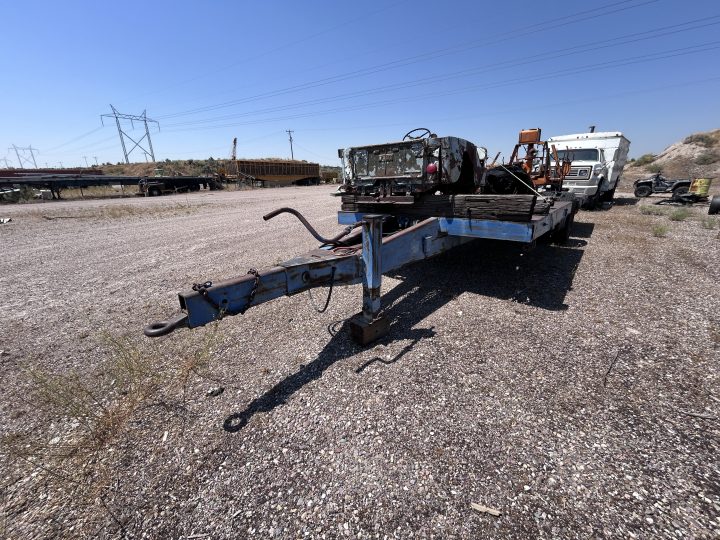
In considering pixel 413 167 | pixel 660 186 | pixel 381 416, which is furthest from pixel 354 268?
pixel 660 186

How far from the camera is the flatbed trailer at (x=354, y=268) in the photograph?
6.56ft

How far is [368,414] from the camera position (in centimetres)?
229

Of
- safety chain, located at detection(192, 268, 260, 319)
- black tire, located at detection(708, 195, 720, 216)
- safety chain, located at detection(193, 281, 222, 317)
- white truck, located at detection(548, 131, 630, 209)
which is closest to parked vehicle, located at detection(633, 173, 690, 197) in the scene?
white truck, located at detection(548, 131, 630, 209)

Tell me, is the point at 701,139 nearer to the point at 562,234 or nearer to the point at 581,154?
the point at 581,154

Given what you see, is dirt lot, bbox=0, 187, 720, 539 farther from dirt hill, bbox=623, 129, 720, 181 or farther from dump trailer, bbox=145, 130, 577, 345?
dirt hill, bbox=623, 129, 720, 181

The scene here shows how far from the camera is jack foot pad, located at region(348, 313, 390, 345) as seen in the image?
3076mm

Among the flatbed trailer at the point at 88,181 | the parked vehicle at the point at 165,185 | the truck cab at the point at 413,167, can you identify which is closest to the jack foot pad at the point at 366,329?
the truck cab at the point at 413,167

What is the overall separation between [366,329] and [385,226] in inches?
95.8

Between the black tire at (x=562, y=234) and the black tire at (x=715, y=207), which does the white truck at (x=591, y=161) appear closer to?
the black tire at (x=715, y=207)

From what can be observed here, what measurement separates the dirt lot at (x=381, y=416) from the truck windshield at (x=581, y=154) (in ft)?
27.9

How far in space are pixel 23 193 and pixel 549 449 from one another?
100 feet

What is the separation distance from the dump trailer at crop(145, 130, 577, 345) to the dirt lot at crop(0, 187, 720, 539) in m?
0.77

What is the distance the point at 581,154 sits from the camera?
11.5 metres

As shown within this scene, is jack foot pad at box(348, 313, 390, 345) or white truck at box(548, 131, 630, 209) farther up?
white truck at box(548, 131, 630, 209)
